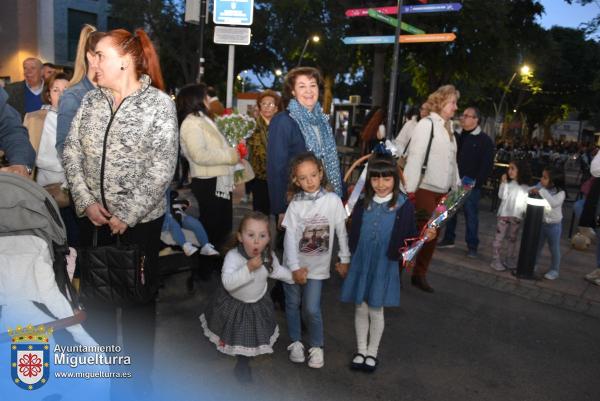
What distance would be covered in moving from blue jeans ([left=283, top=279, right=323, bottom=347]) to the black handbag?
A: 1241 millimetres

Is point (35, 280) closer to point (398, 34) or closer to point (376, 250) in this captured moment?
point (376, 250)

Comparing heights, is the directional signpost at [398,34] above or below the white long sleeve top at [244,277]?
above

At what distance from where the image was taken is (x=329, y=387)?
3367 millimetres

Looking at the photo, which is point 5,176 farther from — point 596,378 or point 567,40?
point 567,40

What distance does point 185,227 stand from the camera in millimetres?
5277

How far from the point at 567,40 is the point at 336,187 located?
50.1m

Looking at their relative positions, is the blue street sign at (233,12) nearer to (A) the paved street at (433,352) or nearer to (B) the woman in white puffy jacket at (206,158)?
(B) the woman in white puffy jacket at (206,158)

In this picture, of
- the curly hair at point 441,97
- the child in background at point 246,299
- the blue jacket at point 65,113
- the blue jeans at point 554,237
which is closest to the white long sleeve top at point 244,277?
the child in background at point 246,299

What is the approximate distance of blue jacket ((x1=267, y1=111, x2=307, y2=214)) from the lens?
12.8ft

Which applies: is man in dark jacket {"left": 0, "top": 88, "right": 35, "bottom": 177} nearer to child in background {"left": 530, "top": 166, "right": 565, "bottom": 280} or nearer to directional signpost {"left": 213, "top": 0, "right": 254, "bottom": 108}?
directional signpost {"left": 213, "top": 0, "right": 254, "bottom": 108}

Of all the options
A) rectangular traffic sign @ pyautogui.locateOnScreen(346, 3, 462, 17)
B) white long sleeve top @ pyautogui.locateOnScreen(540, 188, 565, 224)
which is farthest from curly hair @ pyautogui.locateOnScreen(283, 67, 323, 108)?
rectangular traffic sign @ pyautogui.locateOnScreen(346, 3, 462, 17)

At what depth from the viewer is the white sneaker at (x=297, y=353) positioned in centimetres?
367

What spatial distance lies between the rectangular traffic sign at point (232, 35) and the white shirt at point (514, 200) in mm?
4324

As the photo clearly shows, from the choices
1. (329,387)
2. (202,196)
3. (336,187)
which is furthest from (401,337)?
(202,196)
